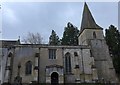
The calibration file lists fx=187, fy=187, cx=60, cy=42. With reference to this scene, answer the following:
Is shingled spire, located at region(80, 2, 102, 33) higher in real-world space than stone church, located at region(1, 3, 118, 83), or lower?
higher

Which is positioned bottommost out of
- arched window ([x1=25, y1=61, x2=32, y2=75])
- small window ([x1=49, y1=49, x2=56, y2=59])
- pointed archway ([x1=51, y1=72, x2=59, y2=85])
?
pointed archway ([x1=51, y1=72, x2=59, y2=85])

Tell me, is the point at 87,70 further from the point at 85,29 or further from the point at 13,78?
the point at 13,78

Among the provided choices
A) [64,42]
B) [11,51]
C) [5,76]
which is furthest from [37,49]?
[64,42]

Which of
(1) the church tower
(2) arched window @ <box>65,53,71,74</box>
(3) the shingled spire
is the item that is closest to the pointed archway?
(2) arched window @ <box>65,53,71,74</box>

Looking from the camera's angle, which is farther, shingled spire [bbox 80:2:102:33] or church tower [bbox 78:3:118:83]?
shingled spire [bbox 80:2:102:33]

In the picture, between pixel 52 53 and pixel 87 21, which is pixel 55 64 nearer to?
pixel 52 53

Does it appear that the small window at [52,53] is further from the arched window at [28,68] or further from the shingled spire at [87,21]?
the shingled spire at [87,21]

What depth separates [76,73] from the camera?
1335 inches

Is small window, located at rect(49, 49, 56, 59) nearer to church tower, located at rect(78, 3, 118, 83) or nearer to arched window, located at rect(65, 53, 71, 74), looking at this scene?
arched window, located at rect(65, 53, 71, 74)

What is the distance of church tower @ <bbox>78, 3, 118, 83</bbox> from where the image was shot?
36000 mm

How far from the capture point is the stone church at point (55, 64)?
109ft

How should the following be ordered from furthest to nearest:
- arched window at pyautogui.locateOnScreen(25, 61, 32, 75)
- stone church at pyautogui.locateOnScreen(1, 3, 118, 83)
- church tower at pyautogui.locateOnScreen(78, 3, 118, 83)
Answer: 1. church tower at pyautogui.locateOnScreen(78, 3, 118, 83)
2. arched window at pyautogui.locateOnScreen(25, 61, 32, 75)
3. stone church at pyautogui.locateOnScreen(1, 3, 118, 83)

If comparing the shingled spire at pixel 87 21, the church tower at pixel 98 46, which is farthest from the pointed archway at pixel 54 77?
the shingled spire at pixel 87 21

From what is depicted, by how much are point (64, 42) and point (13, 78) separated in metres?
24.0
